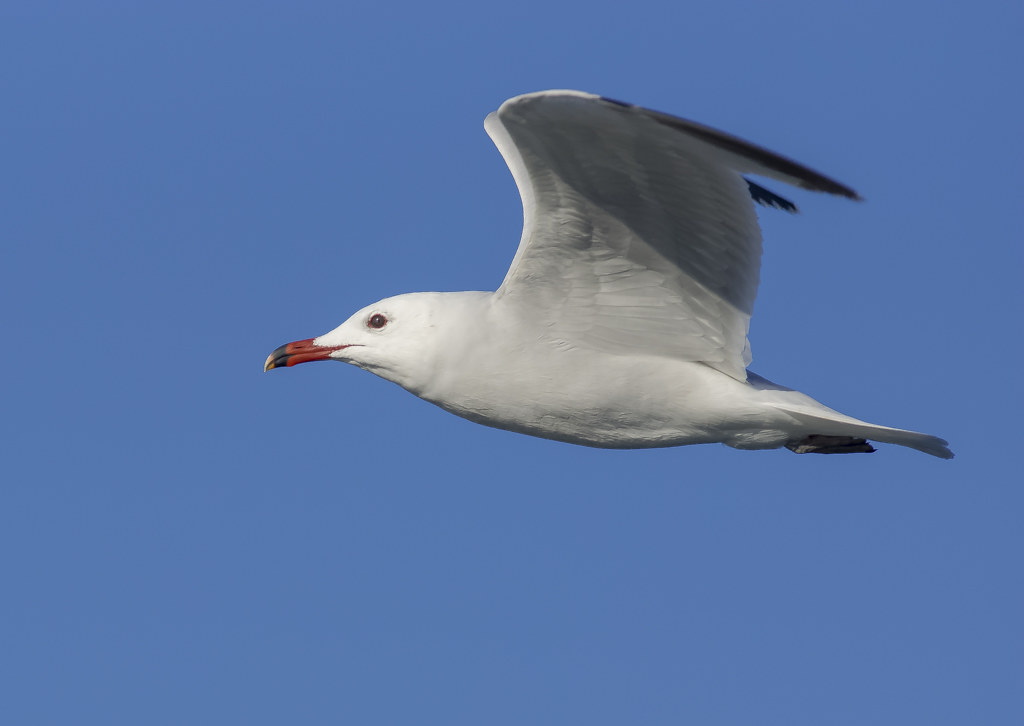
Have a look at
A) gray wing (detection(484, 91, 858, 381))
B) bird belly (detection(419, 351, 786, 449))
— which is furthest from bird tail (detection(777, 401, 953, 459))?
gray wing (detection(484, 91, 858, 381))

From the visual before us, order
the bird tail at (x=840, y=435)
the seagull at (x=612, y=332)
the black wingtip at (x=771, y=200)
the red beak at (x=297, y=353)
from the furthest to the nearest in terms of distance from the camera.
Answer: the black wingtip at (x=771, y=200)
the red beak at (x=297, y=353)
the bird tail at (x=840, y=435)
the seagull at (x=612, y=332)

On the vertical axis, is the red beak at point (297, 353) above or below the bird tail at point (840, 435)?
above

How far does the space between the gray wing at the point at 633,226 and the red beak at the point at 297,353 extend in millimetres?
Result: 1619

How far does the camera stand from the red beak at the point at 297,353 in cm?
1022

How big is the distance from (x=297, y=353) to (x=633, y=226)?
291 cm

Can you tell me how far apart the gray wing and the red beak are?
63.8 inches

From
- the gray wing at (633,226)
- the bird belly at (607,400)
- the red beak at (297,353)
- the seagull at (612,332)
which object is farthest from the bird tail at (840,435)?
the red beak at (297,353)

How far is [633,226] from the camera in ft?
29.3

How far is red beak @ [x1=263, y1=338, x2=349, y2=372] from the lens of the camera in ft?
33.5

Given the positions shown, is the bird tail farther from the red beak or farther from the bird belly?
the red beak

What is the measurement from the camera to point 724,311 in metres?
9.51

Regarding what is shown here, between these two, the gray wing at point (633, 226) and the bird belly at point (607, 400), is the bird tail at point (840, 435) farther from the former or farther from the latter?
the gray wing at point (633, 226)

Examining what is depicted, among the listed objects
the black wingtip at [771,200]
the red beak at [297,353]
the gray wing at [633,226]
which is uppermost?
the black wingtip at [771,200]

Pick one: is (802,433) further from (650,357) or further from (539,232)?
(539,232)
